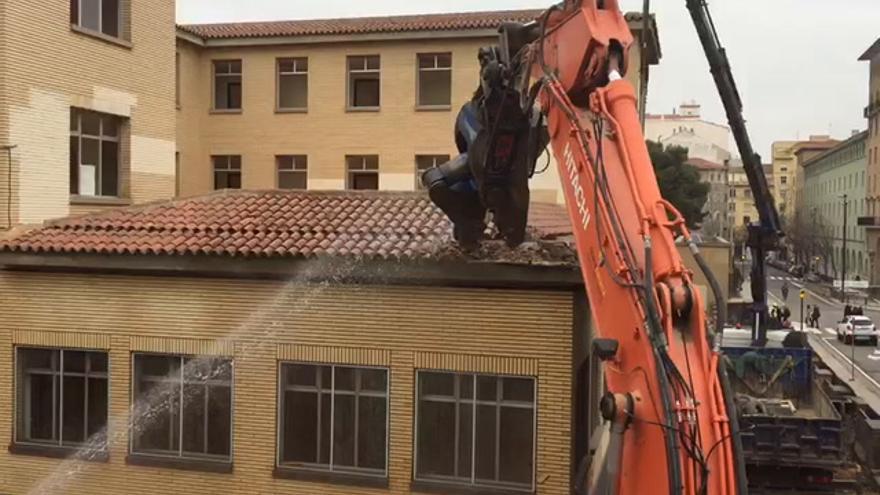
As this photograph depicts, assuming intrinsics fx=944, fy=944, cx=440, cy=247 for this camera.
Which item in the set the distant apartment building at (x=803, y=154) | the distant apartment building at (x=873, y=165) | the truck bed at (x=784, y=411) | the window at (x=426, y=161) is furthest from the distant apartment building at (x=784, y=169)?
the truck bed at (x=784, y=411)

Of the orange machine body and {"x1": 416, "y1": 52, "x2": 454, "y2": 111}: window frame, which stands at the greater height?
{"x1": 416, "y1": 52, "x2": 454, "y2": 111}: window frame

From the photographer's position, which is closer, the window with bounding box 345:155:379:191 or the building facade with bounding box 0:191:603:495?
the building facade with bounding box 0:191:603:495

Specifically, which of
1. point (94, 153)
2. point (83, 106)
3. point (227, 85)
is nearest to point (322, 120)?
point (227, 85)

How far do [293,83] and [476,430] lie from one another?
20.0 metres

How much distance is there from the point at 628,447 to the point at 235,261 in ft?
26.3

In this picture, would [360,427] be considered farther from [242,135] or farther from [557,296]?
[242,135]

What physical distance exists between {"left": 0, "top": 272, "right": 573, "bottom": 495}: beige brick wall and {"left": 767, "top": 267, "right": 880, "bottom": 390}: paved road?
78.5ft

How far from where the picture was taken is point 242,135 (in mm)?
30438

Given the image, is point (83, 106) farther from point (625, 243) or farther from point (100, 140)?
point (625, 243)

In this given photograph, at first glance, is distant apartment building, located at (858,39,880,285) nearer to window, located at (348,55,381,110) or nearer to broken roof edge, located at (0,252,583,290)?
window, located at (348,55,381,110)

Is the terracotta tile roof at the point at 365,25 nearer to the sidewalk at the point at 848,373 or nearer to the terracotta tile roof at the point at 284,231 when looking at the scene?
the terracotta tile roof at the point at 284,231

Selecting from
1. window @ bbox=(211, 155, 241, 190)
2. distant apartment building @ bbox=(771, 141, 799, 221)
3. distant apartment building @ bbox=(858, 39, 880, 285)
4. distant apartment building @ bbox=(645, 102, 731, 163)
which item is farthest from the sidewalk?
distant apartment building @ bbox=(771, 141, 799, 221)

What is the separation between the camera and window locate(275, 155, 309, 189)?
30219mm

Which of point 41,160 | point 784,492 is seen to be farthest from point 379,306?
point 784,492
